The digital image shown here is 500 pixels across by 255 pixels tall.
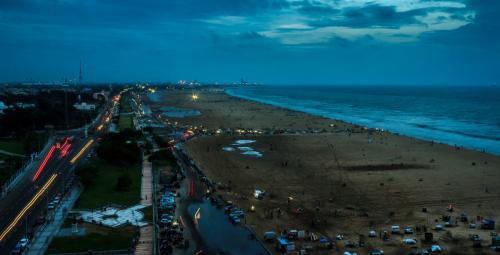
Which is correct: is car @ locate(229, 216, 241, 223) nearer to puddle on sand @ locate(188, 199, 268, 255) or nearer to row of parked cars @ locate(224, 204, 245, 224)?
row of parked cars @ locate(224, 204, 245, 224)

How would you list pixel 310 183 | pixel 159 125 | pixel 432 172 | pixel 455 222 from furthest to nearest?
1. pixel 159 125
2. pixel 432 172
3. pixel 310 183
4. pixel 455 222

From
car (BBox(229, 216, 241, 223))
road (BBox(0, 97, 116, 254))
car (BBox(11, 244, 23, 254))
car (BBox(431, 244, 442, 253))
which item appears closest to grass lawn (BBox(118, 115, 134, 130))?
road (BBox(0, 97, 116, 254))

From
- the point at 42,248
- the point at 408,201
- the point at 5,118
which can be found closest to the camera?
the point at 42,248

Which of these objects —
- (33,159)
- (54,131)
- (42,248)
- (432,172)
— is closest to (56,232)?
(42,248)

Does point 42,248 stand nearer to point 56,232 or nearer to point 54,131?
point 56,232

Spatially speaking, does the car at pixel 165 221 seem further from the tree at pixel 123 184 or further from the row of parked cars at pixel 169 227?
the tree at pixel 123 184

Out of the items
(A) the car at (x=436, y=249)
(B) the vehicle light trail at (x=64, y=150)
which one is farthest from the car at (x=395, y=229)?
(B) the vehicle light trail at (x=64, y=150)

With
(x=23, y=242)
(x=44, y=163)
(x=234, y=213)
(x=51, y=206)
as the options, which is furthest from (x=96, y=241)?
(x=44, y=163)
